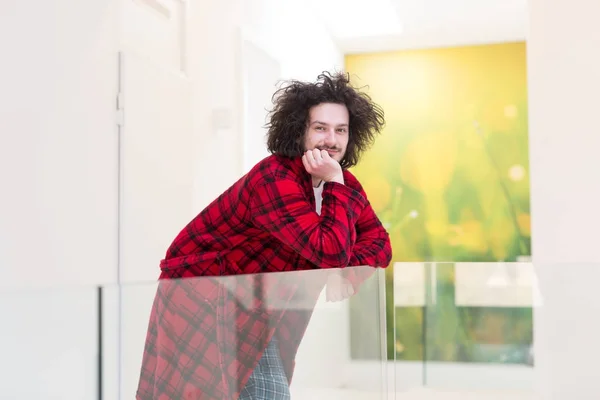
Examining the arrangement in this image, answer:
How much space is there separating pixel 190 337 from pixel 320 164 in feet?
1.90

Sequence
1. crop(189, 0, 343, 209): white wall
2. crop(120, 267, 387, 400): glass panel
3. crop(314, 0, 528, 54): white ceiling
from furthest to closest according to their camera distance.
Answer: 1. crop(314, 0, 528, 54): white ceiling
2. crop(189, 0, 343, 209): white wall
3. crop(120, 267, 387, 400): glass panel

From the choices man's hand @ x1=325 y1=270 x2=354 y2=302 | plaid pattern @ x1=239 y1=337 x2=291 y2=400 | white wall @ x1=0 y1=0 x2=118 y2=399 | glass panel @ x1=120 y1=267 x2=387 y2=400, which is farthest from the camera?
white wall @ x1=0 y1=0 x2=118 y2=399

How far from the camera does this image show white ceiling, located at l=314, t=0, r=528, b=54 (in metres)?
5.59

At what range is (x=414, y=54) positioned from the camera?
22.3 feet

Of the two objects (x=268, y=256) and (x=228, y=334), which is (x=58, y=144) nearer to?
(x=268, y=256)

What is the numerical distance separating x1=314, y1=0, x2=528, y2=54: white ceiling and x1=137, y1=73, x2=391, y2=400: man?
3.74 metres

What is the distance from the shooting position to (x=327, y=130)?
6.12 feet

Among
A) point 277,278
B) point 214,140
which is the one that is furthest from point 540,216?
point 277,278

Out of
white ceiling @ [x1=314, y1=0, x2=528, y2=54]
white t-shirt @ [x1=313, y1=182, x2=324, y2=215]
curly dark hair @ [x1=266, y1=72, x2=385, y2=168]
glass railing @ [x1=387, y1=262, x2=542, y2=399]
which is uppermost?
white ceiling @ [x1=314, y1=0, x2=528, y2=54]

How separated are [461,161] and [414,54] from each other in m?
1.04

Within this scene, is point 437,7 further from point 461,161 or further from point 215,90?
point 215,90

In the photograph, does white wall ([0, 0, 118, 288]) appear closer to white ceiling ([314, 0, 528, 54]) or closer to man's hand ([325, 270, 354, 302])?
man's hand ([325, 270, 354, 302])

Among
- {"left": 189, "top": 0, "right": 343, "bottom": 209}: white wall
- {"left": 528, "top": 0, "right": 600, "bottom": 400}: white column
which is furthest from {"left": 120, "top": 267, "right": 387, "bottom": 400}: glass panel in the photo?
{"left": 528, "top": 0, "right": 600, "bottom": 400}: white column

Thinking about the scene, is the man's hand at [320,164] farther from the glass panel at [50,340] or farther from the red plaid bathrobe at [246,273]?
the glass panel at [50,340]
